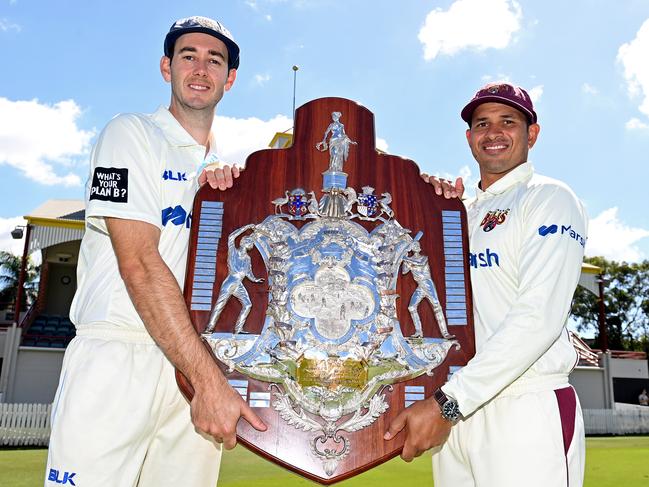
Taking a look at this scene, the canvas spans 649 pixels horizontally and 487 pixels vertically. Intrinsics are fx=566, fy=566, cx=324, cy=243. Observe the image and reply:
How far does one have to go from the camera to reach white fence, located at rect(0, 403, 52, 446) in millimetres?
12047

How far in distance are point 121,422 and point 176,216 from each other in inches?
36.3

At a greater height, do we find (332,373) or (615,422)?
(332,373)

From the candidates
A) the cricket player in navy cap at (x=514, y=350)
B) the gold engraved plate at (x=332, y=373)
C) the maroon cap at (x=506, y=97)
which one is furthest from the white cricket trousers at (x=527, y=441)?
the maroon cap at (x=506, y=97)

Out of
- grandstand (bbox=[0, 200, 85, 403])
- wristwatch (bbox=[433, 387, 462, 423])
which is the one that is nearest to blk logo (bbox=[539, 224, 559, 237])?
wristwatch (bbox=[433, 387, 462, 423])

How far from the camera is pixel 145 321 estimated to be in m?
2.30

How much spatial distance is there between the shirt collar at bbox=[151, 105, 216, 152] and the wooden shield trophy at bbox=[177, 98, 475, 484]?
32 centimetres

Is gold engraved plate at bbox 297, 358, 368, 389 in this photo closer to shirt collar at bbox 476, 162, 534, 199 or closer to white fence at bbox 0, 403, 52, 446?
shirt collar at bbox 476, 162, 534, 199

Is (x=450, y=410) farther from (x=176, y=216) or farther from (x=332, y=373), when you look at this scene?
(x=176, y=216)

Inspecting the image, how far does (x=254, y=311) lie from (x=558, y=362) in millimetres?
1389

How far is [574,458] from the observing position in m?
2.47

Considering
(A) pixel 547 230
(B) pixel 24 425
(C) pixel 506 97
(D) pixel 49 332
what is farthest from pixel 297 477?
(D) pixel 49 332

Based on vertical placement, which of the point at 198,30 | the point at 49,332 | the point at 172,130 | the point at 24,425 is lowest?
the point at 24,425

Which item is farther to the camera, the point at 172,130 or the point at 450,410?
the point at 172,130

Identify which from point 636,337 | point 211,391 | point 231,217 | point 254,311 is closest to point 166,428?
point 211,391
